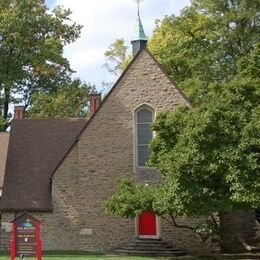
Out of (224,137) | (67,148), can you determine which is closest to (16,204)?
(67,148)

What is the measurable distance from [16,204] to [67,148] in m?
4.43

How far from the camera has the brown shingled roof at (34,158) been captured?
28.9 meters

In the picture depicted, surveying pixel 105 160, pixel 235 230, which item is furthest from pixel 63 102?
pixel 235 230

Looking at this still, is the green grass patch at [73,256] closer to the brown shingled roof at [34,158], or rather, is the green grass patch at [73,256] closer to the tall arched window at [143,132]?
the brown shingled roof at [34,158]

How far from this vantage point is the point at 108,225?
92.5 ft

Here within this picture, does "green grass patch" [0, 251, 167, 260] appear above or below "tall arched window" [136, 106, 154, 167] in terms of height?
below

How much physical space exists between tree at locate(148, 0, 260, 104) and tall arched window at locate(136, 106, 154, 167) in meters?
9.12

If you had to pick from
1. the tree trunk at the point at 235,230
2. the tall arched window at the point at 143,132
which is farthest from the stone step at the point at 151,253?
the tall arched window at the point at 143,132

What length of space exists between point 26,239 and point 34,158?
12.0 metres

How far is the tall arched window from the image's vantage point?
28797mm

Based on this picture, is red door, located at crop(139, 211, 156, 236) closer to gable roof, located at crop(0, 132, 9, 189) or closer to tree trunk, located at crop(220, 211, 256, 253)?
tree trunk, located at crop(220, 211, 256, 253)

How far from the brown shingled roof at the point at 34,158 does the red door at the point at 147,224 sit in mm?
4701

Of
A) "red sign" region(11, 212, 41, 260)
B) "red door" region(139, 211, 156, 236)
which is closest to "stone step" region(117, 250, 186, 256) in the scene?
"red door" region(139, 211, 156, 236)

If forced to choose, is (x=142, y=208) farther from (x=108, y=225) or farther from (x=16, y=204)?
(x=16, y=204)
